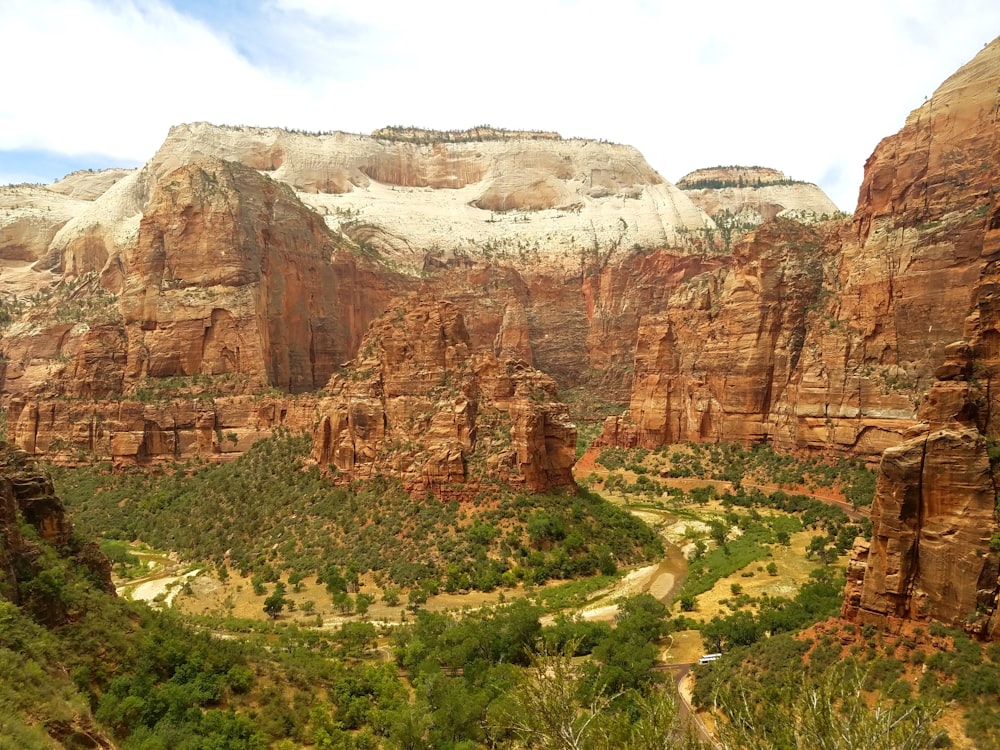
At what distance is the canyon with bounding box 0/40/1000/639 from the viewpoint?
80.3 feet

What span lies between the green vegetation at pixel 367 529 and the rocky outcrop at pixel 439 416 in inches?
73.9

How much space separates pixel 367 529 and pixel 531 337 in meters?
77.5

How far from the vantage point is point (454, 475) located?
47.4m

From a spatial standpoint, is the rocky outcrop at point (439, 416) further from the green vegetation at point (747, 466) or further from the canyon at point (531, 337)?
the green vegetation at point (747, 466)

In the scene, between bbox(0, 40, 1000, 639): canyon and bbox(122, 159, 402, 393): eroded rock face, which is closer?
bbox(0, 40, 1000, 639): canyon

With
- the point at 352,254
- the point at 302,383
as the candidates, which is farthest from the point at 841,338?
the point at 352,254

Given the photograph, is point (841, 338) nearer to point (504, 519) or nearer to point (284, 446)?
point (504, 519)

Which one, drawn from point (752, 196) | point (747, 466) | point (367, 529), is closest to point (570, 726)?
point (367, 529)

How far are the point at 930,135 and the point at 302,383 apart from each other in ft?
231

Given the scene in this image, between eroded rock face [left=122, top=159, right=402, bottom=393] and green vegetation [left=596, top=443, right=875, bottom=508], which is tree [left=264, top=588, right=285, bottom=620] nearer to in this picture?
eroded rock face [left=122, top=159, right=402, bottom=393]

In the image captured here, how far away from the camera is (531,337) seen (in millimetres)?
120062

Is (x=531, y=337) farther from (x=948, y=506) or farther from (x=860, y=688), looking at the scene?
(x=860, y=688)

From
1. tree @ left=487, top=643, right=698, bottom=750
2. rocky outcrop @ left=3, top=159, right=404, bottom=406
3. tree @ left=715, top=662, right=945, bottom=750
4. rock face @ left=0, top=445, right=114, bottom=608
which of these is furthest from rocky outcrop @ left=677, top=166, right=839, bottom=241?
tree @ left=487, top=643, right=698, bottom=750

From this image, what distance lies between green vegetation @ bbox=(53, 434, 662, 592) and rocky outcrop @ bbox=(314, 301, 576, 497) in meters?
1.88
